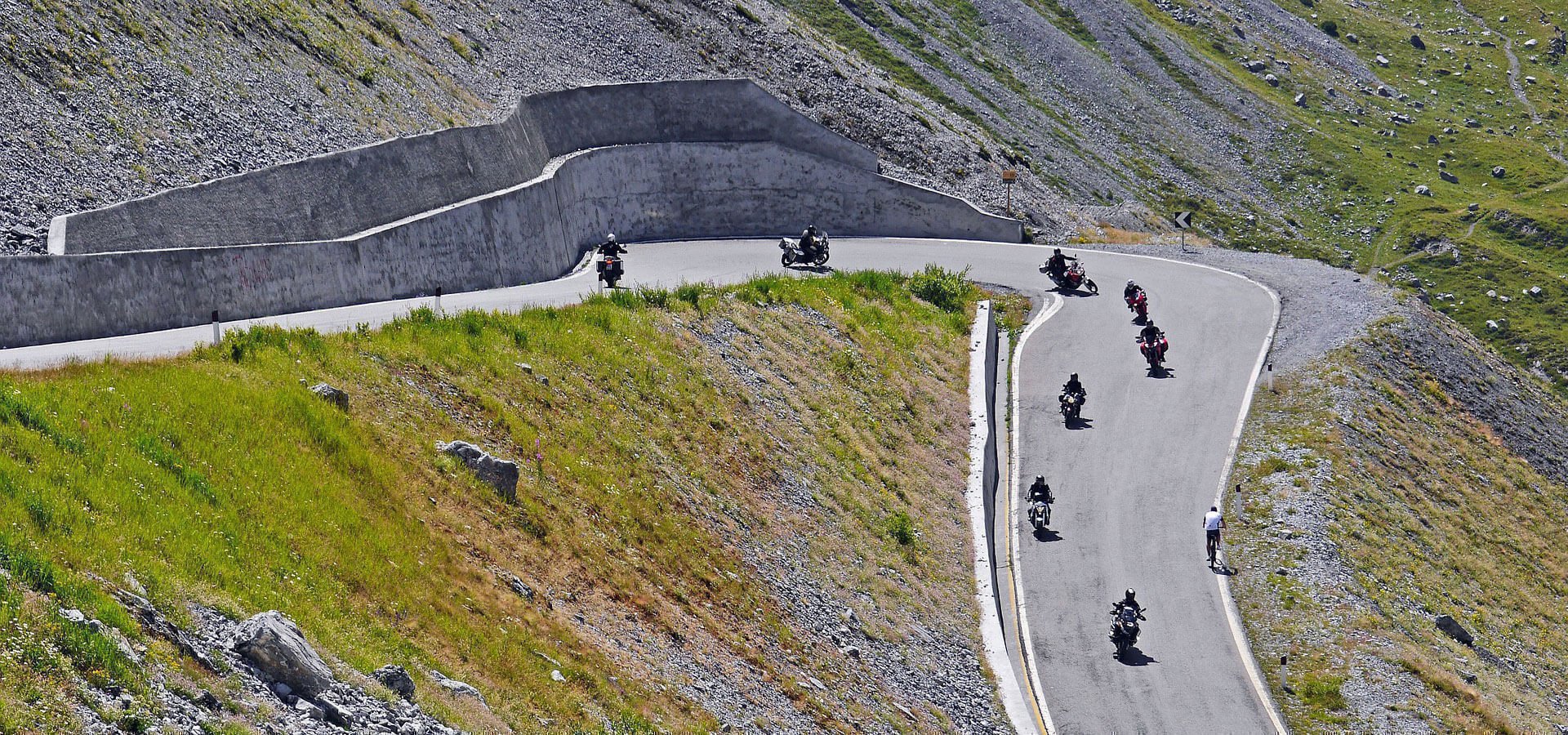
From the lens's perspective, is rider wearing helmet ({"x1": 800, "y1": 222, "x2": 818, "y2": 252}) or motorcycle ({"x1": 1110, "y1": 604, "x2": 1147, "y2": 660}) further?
rider wearing helmet ({"x1": 800, "y1": 222, "x2": 818, "y2": 252})

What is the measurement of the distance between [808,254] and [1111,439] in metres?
12.1

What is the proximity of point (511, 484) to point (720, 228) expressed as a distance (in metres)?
33.2

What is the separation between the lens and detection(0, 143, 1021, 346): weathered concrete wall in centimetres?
2202

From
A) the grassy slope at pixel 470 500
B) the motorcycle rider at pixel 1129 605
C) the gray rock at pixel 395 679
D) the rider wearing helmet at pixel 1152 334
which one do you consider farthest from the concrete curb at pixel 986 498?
the gray rock at pixel 395 679

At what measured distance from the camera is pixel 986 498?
31.0 meters

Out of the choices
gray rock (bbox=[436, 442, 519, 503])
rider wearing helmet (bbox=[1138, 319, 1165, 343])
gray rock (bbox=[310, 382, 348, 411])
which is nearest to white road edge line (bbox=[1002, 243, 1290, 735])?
rider wearing helmet (bbox=[1138, 319, 1165, 343])

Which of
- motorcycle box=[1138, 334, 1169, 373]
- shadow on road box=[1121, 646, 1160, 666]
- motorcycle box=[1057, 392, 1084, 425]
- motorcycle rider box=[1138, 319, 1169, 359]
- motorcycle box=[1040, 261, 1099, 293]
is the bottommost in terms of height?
shadow on road box=[1121, 646, 1160, 666]

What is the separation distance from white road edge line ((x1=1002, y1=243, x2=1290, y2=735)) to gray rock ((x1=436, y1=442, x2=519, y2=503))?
968 cm

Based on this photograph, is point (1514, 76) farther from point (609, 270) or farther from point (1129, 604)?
point (1129, 604)

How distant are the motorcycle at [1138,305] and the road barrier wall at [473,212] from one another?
420 inches

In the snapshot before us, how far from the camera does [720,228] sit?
5141 cm

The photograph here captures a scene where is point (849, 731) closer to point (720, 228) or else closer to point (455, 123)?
point (455, 123)

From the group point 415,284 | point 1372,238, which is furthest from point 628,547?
point 1372,238

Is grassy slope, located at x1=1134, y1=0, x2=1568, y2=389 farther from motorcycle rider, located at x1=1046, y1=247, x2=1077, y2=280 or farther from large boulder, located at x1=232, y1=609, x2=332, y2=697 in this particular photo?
large boulder, located at x1=232, y1=609, x2=332, y2=697
